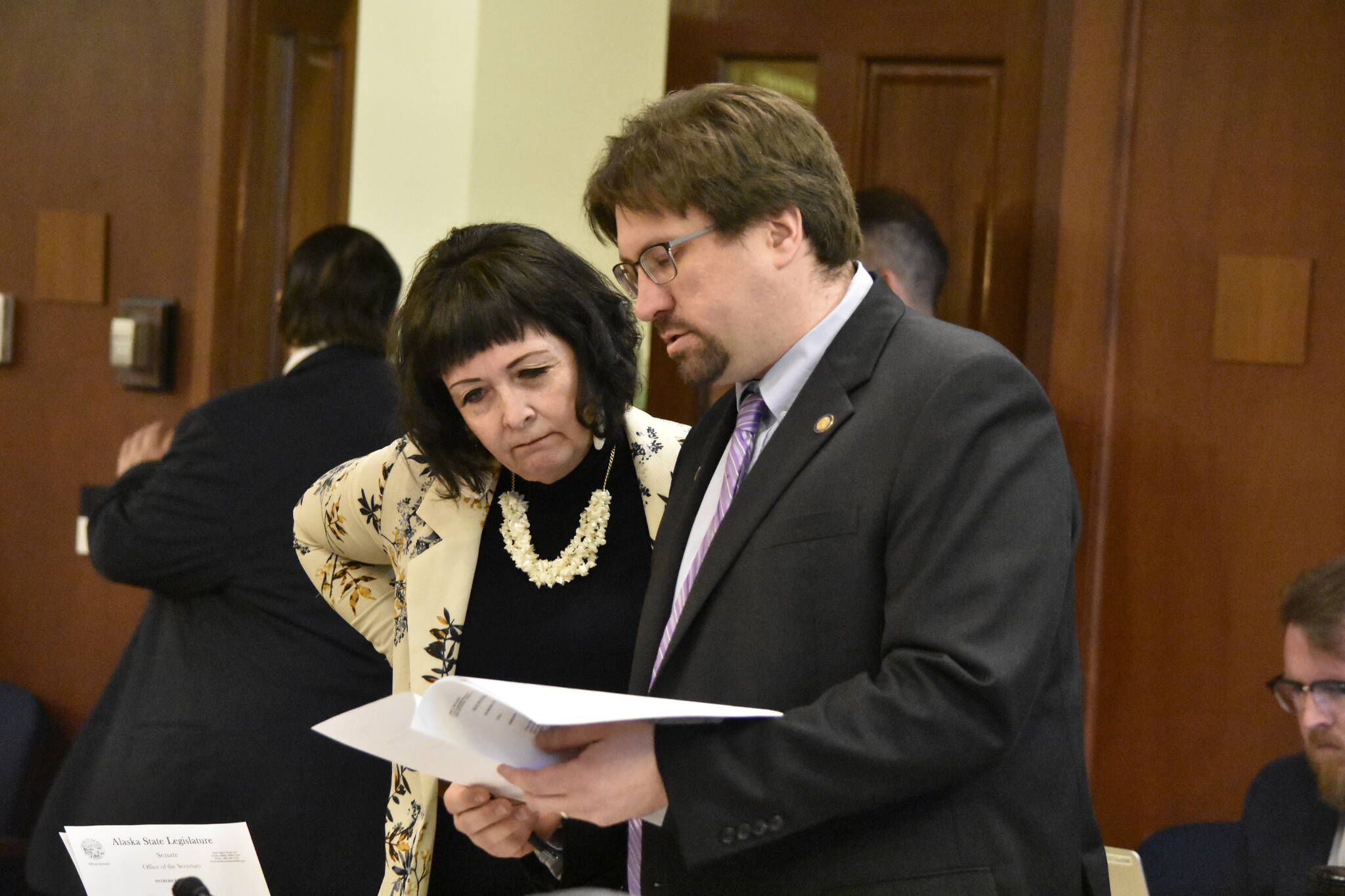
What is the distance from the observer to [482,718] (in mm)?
1235

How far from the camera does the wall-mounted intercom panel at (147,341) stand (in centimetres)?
370

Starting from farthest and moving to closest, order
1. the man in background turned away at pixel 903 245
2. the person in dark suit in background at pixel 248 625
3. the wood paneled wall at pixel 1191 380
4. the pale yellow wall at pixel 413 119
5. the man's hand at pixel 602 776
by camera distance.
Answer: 1. the pale yellow wall at pixel 413 119
2. the man in background turned away at pixel 903 245
3. the wood paneled wall at pixel 1191 380
4. the person in dark suit in background at pixel 248 625
5. the man's hand at pixel 602 776

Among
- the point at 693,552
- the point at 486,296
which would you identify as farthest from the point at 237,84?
the point at 693,552

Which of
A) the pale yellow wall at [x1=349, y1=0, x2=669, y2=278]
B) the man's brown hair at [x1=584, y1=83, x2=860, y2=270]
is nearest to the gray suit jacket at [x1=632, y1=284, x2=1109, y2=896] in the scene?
the man's brown hair at [x1=584, y1=83, x2=860, y2=270]

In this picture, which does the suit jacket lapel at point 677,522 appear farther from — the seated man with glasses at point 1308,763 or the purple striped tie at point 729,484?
the seated man with glasses at point 1308,763

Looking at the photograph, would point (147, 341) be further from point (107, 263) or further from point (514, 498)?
point (514, 498)

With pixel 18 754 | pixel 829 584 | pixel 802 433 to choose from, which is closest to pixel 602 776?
pixel 829 584

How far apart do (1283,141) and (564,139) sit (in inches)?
67.2

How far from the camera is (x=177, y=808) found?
2732 millimetres

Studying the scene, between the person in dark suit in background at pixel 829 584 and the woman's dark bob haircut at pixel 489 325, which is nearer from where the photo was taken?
the person in dark suit in background at pixel 829 584

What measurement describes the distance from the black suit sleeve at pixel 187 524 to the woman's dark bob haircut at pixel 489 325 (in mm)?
843

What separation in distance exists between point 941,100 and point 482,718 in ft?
7.97

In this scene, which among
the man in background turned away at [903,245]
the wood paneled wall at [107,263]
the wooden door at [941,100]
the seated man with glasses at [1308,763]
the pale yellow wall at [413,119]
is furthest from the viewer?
the wood paneled wall at [107,263]

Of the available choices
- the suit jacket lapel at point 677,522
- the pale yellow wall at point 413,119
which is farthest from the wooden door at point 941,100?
the suit jacket lapel at point 677,522
